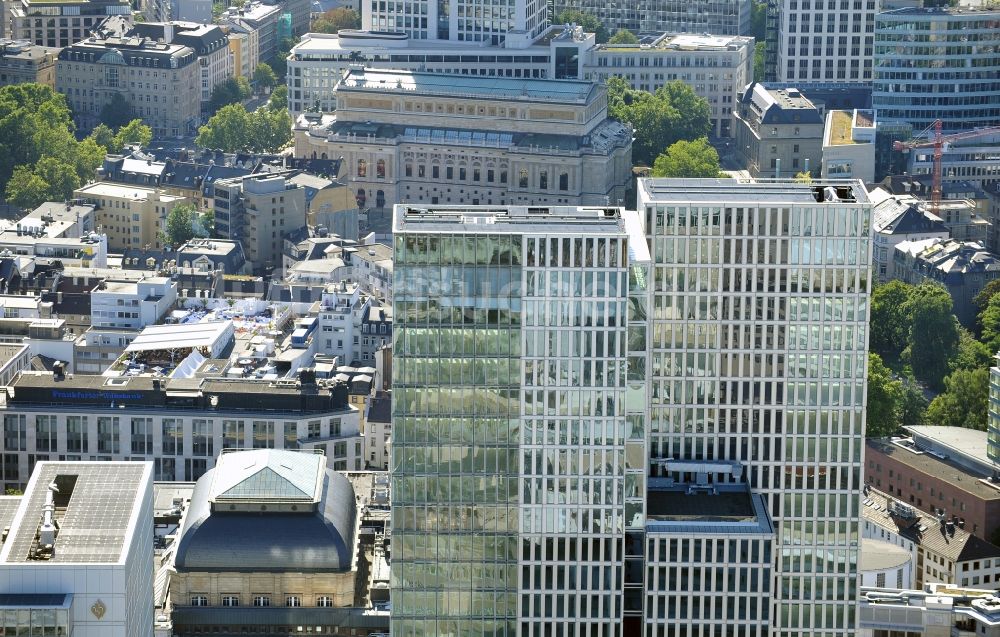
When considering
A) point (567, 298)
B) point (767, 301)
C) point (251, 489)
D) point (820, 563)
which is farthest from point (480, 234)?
point (251, 489)

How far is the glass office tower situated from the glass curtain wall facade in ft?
18.3

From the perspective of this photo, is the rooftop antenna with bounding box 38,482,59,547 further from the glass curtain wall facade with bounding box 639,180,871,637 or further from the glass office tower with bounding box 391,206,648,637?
the glass curtain wall facade with bounding box 639,180,871,637

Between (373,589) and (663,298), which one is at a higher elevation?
(663,298)

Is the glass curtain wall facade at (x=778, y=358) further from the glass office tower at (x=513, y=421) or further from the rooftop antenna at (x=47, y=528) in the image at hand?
the rooftop antenna at (x=47, y=528)

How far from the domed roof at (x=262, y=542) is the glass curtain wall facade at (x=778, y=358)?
112 ft

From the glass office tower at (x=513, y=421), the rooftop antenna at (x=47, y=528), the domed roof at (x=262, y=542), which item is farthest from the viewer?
the domed roof at (x=262, y=542)

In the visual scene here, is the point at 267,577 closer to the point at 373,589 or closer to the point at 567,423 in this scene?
the point at 373,589

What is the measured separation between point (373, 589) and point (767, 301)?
146ft

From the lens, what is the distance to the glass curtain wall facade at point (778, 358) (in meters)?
165

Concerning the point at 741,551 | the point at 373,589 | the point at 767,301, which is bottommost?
the point at 373,589

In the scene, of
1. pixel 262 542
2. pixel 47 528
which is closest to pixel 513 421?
pixel 47 528

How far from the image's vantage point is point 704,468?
168 metres

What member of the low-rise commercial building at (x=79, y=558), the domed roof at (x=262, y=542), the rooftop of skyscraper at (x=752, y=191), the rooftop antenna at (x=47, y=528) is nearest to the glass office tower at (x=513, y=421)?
the rooftop of skyscraper at (x=752, y=191)

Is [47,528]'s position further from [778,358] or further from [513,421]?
[778,358]
